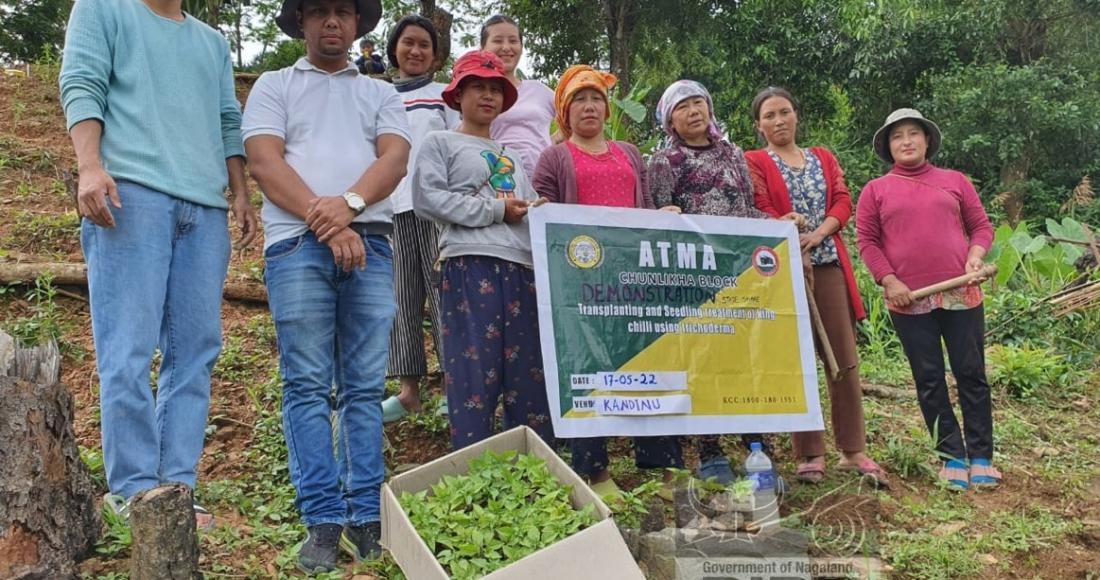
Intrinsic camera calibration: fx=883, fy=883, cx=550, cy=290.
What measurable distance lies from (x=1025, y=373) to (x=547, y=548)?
4847mm

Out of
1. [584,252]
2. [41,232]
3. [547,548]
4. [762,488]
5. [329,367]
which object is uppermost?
[41,232]

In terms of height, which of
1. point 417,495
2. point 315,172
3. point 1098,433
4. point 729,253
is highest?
point 315,172

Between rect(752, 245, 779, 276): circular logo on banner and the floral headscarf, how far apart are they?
1.70 ft

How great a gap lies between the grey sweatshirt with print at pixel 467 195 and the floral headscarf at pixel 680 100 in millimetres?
770

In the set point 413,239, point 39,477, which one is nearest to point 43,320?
point 413,239

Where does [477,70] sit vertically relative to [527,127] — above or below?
above

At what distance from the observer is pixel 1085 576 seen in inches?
116

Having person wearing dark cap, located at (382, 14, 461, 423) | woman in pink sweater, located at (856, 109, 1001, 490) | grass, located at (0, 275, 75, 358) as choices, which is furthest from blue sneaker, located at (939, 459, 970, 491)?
grass, located at (0, 275, 75, 358)

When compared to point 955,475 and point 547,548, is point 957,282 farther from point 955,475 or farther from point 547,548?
point 547,548


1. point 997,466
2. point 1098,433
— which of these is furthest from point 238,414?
point 1098,433

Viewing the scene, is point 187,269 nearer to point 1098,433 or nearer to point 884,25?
point 1098,433

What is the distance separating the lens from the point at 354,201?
280cm

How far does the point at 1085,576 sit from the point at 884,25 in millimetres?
10639

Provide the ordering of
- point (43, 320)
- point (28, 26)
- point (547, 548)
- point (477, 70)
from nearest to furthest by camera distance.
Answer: point (547, 548) < point (477, 70) < point (43, 320) < point (28, 26)
